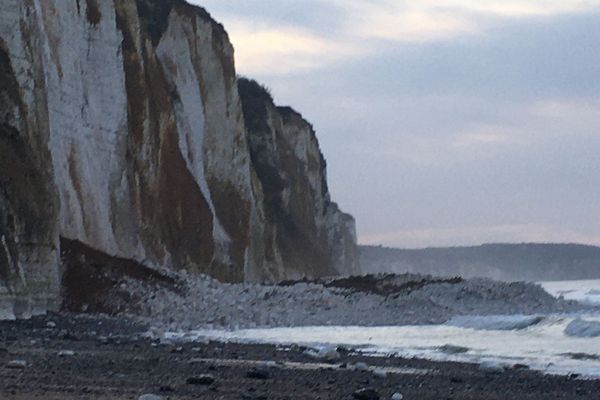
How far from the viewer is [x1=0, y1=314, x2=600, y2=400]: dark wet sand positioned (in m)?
10.0

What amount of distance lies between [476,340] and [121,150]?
1578 centimetres

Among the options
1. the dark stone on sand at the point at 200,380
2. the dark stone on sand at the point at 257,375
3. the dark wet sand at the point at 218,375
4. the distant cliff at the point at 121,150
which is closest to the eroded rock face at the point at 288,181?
the distant cliff at the point at 121,150

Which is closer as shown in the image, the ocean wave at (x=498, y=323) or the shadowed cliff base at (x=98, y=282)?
the shadowed cliff base at (x=98, y=282)

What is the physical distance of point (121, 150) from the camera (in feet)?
119

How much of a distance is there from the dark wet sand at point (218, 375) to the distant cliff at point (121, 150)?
4.53m

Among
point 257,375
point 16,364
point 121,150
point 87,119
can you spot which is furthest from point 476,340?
point 121,150

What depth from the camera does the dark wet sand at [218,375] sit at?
10.0 meters

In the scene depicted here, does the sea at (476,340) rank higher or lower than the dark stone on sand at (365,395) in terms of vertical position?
higher

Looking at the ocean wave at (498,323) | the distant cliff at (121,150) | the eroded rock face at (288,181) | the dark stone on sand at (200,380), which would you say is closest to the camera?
the dark stone on sand at (200,380)

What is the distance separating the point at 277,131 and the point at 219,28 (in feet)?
61.0

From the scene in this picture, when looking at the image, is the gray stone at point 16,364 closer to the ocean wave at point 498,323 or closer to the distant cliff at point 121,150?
the distant cliff at point 121,150

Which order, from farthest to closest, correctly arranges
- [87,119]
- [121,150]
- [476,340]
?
[121,150], [87,119], [476,340]

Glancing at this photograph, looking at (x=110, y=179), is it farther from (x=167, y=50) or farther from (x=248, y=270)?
(x=248, y=270)

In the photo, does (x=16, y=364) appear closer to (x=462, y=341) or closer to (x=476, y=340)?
(x=462, y=341)
